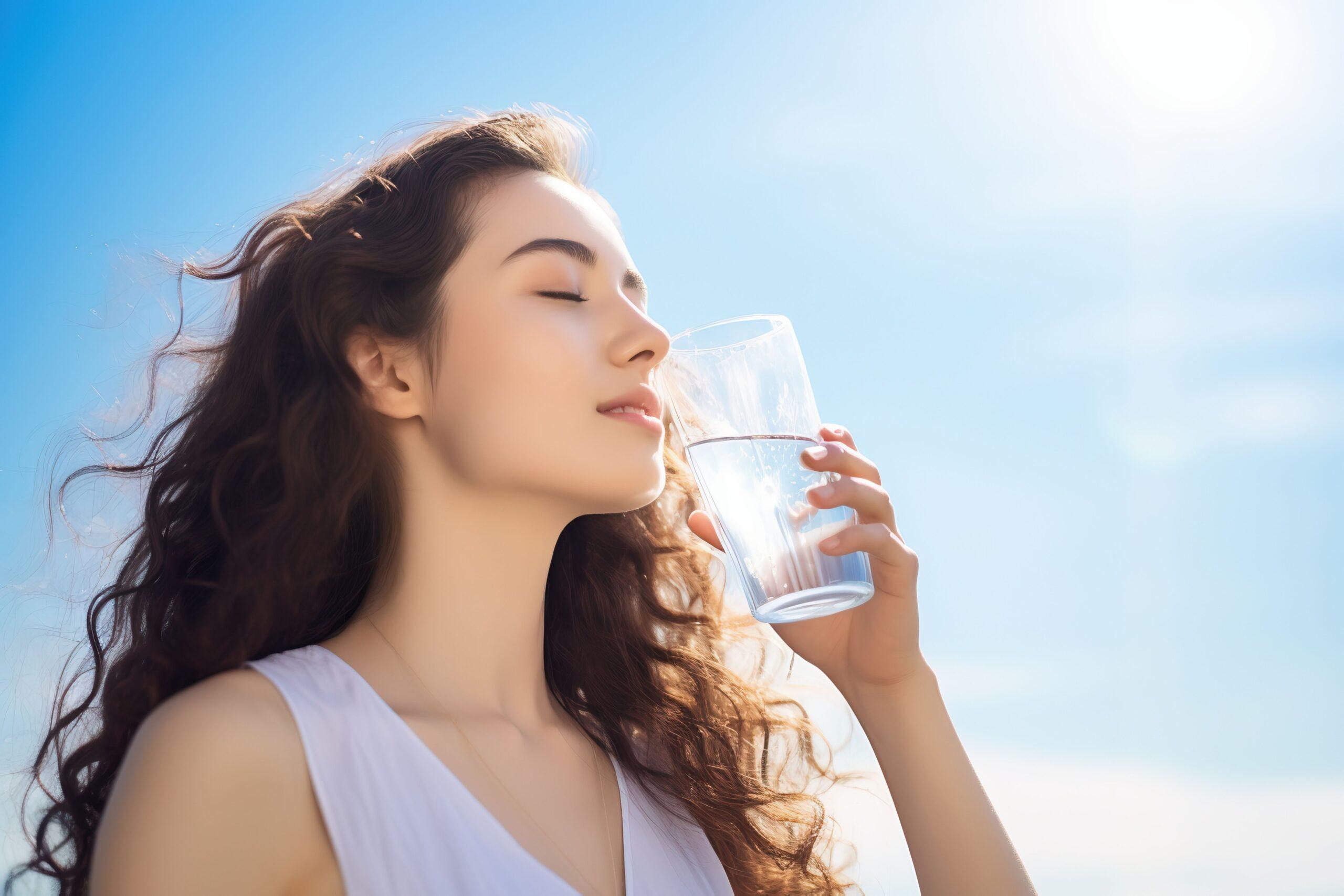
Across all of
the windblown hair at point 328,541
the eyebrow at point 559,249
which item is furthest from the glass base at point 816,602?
the eyebrow at point 559,249

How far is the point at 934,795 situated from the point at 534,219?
1.79 metres

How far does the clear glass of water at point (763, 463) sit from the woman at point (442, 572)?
0.20 ft

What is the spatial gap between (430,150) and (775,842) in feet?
7.35

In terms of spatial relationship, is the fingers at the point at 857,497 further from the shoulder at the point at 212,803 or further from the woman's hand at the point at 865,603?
the shoulder at the point at 212,803

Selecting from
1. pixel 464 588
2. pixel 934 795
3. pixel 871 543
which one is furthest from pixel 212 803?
pixel 934 795

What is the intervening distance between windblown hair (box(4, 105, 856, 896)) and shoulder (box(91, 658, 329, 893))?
13.0 inches

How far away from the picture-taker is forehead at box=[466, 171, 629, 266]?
252 cm

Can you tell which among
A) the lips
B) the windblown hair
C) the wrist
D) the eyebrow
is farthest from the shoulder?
the wrist

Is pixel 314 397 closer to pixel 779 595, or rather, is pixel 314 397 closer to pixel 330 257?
pixel 330 257

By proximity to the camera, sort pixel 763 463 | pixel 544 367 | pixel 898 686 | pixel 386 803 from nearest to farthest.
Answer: pixel 386 803 → pixel 763 463 → pixel 544 367 → pixel 898 686

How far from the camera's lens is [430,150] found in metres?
2.80

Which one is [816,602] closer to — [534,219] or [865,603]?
[865,603]

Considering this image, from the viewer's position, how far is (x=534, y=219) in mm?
2545

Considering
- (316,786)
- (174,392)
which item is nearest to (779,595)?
(316,786)
